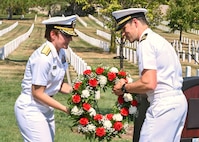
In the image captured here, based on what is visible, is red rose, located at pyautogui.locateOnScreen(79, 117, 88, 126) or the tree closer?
red rose, located at pyautogui.locateOnScreen(79, 117, 88, 126)

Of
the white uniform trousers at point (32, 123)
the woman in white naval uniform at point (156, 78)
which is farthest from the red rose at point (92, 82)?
the woman in white naval uniform at point (156, 78)

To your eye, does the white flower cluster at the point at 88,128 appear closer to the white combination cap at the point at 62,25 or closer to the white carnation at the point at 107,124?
the white carnation at the point at 107,124

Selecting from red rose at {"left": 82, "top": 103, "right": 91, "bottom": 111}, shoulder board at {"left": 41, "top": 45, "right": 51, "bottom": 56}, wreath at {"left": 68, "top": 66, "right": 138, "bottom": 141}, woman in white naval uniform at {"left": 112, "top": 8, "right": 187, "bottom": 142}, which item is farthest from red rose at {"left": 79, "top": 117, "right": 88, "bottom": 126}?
shoulder board at {"left": 41, "top": 45, "right": 51, "bottom": 56}

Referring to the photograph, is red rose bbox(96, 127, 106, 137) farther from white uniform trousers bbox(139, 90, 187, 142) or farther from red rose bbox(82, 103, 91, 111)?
white uniform trousers bbox(139, 90, 187, 142)

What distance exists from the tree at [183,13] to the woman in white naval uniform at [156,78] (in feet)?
119

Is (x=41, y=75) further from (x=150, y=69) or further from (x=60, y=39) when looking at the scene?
(x=150, y=69)

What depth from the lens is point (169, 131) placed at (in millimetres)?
5125

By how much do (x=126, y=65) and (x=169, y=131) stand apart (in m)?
22.7

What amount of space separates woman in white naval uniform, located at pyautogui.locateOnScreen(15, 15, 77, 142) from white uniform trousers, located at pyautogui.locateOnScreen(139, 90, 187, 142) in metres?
0.90

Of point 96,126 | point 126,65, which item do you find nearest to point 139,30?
point 96,126

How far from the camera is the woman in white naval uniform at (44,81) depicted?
207 inches

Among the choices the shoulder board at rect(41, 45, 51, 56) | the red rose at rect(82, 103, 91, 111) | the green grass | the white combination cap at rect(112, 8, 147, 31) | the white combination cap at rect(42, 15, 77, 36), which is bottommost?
the green grass

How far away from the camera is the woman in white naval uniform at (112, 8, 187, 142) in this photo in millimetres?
4934

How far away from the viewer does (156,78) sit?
495 centimetres
